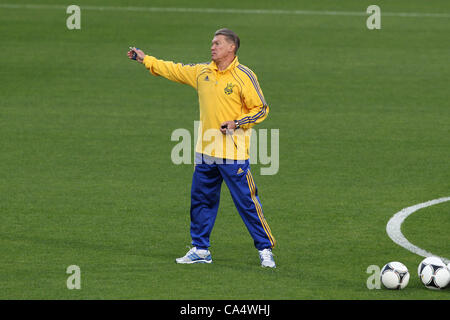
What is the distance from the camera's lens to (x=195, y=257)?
32.8ft

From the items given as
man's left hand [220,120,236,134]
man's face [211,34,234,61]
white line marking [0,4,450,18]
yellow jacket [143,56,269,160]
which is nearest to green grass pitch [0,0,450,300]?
white line marking [0,4,450,18]

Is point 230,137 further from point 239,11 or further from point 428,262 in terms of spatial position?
point 239,11

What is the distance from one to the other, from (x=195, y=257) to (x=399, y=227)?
2.67m

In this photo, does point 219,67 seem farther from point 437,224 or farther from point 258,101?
point 437,224

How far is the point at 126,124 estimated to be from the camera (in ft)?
56.2

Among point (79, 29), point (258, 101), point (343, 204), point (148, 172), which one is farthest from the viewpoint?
point (79, 29)

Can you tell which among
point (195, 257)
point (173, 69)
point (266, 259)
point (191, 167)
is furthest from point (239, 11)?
point (266, 259)

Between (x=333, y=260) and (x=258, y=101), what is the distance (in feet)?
5.89

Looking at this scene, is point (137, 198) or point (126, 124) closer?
point (137, 198)

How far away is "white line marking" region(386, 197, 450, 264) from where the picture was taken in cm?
1045

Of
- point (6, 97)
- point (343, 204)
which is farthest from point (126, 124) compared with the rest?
point (343, 204)

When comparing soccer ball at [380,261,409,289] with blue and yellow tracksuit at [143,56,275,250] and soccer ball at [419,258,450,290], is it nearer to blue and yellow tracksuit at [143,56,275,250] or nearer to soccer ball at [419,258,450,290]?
soccer ball at [419,258,450,290]

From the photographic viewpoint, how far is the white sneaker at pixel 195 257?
998 cm

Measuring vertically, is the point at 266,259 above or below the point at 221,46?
below
